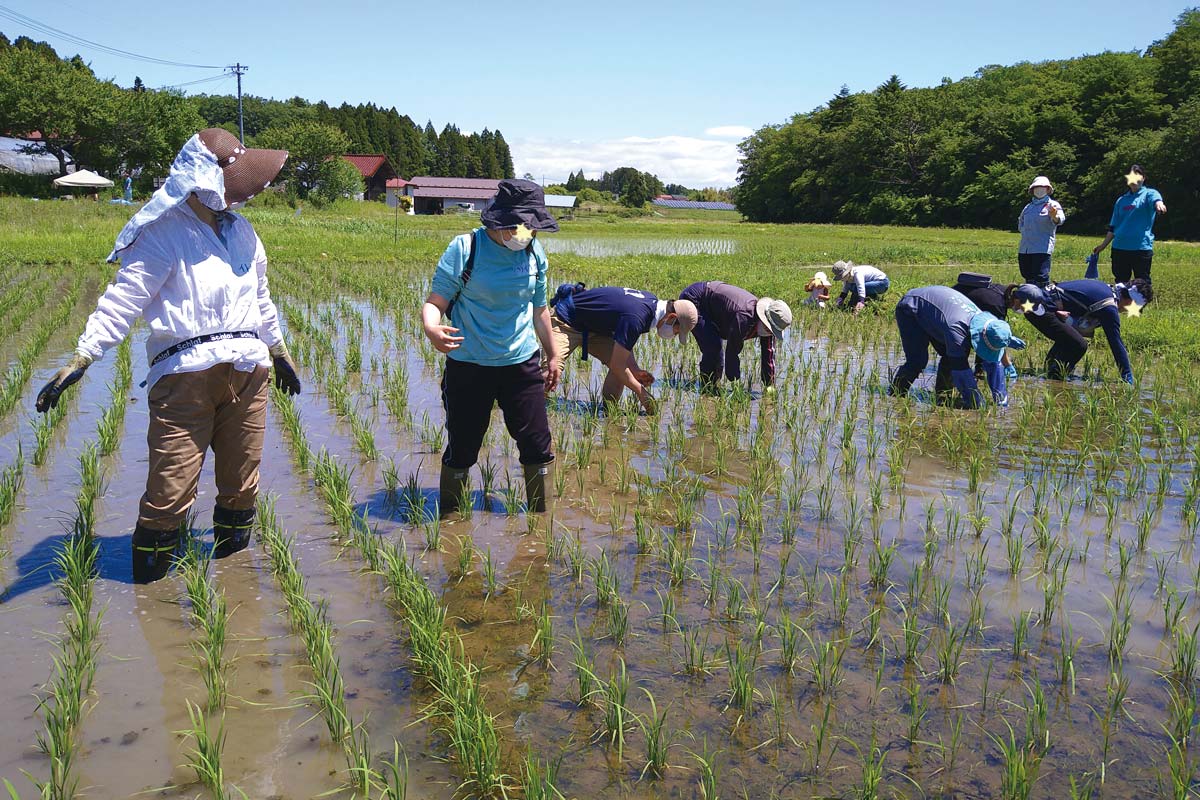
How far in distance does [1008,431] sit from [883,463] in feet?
3.93

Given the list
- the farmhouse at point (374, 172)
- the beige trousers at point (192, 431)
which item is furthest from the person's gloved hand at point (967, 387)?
the farmhouse at point (374, 172)

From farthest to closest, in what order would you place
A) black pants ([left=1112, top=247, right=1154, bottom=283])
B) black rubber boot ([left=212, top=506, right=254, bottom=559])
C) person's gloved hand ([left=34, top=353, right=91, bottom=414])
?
black pants ([left=1112, top=247, right=1154, bottom=283]) < black rubber boot ([left=212, top=506, right=254, bottom=559]) < person's gloved hand ([left=34, top=353, right=91, bottom=414])

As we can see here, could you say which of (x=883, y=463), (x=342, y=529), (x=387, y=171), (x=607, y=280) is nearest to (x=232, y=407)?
(x=342, y=529)

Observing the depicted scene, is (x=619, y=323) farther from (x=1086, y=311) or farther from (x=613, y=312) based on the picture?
(x=1086, y=311)

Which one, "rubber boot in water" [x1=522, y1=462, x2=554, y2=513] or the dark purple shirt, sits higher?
the dark purple shirt

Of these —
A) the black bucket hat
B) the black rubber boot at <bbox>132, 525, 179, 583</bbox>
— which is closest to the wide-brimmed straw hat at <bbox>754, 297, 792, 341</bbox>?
the black bucket hat

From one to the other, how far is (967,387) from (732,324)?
165cm

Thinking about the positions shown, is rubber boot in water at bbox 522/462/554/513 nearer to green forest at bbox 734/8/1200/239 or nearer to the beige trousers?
the beige trousers

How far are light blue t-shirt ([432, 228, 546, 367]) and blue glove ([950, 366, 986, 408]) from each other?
138 inches

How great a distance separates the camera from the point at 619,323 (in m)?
5.68

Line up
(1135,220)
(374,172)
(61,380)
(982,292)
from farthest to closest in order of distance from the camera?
(374,172), (1135,220), (982,292), (61,380)

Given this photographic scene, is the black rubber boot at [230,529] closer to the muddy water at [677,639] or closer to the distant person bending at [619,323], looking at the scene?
the muddy water at [677,639]

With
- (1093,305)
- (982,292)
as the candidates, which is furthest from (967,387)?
(1093,305)

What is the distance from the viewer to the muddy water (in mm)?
2328
